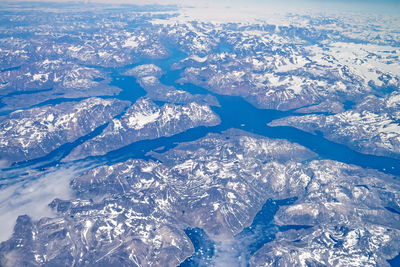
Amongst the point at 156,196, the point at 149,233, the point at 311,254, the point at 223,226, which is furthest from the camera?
the point at 156,196

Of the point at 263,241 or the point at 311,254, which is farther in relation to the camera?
the point at 263,241

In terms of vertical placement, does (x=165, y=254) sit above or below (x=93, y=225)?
below

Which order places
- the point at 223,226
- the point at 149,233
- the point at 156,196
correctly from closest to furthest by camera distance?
the point at 149,233 → the point at 223,226 → the point at 156,196

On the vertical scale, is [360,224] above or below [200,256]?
above

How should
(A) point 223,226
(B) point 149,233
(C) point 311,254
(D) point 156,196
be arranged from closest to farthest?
(C) point 311,254 → (B) point 149,233 → (A) point 223,226 → (D) point 156,196

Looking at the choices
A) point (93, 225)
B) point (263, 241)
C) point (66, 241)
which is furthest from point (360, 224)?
point (66, 241)

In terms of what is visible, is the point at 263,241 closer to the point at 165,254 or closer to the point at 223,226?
the point at 223,226

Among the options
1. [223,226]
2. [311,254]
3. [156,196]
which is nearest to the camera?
[311,254]

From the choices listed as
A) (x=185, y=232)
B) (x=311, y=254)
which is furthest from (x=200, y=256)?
(x=311, y=254)

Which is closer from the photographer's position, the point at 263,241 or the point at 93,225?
the point at 93,225

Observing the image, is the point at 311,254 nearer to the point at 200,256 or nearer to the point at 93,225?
the point at 200,256
